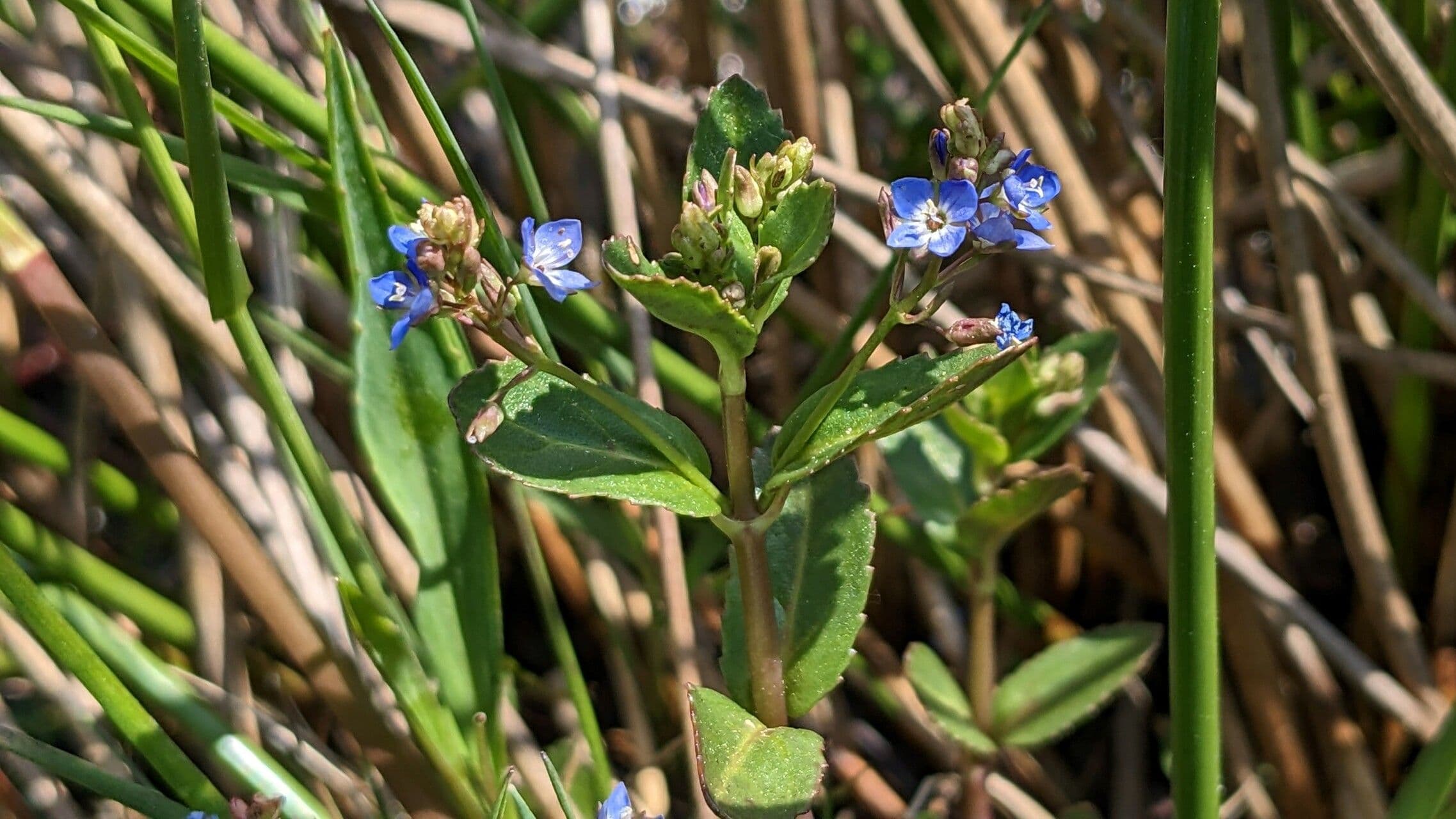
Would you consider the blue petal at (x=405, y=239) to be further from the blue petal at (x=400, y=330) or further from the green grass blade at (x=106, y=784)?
the green grass blade at (x=106, y=784)

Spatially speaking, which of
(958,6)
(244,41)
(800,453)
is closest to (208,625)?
(244,41)

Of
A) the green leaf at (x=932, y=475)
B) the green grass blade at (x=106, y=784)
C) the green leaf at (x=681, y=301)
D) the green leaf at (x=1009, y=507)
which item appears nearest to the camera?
the green leaf at (x=681, y=301)

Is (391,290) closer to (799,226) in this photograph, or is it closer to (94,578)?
(799,226)

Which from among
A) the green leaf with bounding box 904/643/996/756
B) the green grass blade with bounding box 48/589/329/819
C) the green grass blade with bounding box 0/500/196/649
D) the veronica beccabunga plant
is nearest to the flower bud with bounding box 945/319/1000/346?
the veronica beccabunga plant

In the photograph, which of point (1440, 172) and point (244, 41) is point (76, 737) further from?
point (1440, 172)

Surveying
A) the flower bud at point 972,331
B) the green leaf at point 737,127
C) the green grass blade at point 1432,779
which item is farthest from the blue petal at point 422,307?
the green grass blade at point 1432,779

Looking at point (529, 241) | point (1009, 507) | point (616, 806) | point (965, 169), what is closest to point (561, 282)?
point (529, 241)

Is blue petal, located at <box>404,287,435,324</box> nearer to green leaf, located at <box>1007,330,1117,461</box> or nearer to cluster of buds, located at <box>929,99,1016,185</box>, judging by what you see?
cluster of buds, located at <box>929,99,1016,185</box>
